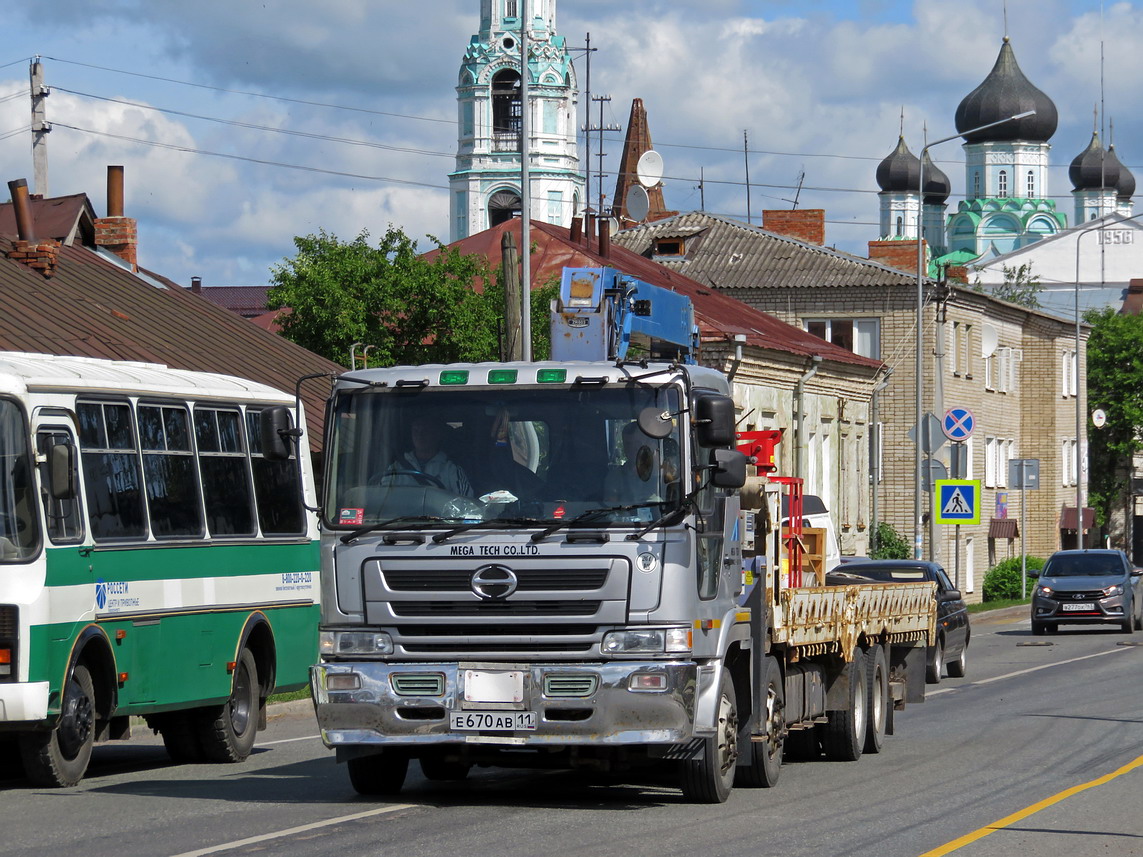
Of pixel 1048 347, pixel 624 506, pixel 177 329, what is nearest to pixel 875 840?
pixel 624 506

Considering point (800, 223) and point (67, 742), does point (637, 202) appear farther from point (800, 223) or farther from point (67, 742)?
point (67, 742)

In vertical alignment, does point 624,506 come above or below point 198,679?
above

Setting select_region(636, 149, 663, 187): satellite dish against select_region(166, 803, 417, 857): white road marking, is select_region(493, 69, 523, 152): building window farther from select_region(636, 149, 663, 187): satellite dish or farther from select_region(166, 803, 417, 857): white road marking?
select_region(166, 803, 417, 857): white road marking

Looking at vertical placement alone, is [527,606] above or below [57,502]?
below

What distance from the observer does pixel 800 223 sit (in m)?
66.4

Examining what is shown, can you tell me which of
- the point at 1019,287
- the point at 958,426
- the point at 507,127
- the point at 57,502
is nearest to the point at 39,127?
the point at 958,426

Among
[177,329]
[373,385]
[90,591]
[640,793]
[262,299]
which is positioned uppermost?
[262,299]

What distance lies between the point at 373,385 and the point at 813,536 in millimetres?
4172

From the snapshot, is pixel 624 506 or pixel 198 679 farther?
pixel 198 679

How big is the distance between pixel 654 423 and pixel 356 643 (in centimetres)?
212

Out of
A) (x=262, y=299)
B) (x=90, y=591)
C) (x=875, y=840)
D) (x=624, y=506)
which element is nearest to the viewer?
(x=875, y=840)

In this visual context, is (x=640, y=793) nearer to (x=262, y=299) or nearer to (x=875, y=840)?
(x=875, y=840)

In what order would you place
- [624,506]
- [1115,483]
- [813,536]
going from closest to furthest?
[624,506] → [813,536] → [1115,483]

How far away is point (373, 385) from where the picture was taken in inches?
478
